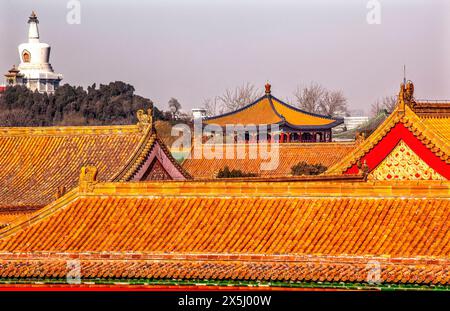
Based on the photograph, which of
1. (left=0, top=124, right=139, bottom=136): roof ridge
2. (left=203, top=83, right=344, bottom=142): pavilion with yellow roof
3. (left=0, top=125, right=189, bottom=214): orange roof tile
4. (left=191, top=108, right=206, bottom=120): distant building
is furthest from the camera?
(left=191, top=108, right=206, bottom=120): distant building

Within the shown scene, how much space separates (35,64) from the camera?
13075cm

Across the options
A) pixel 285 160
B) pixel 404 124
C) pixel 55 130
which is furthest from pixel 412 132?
pixel 285 160

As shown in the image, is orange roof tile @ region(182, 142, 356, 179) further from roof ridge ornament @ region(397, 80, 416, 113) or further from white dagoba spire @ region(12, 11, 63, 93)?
white dagoba spire @ region(12, 11, 63, 93)

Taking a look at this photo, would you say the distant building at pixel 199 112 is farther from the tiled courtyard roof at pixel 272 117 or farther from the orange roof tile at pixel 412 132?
the orange roof tile at pixel 412 132

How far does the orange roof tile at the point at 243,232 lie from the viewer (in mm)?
19875

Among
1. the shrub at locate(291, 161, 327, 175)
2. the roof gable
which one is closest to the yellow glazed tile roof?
the roof gable

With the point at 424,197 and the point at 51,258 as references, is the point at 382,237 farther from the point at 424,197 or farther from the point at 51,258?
the point at 51,258

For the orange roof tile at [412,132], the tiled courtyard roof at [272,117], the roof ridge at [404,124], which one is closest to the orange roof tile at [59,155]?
the orange roof tile at [412,132]

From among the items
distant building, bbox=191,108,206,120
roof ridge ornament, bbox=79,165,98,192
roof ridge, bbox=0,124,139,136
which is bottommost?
distant building, bbox=191,108,206,120

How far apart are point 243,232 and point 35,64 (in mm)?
111298

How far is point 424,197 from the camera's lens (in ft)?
68.7

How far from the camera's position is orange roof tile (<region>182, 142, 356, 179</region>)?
182 feet

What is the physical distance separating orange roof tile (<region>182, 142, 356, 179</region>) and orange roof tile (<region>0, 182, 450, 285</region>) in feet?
106

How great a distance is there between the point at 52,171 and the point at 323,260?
20.0 m
